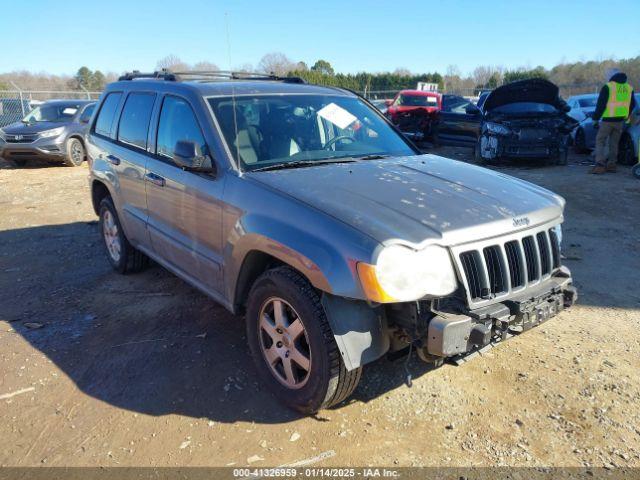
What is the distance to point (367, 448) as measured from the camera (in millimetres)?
2742

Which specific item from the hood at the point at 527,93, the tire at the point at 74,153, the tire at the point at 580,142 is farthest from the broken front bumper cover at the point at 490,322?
the tire at the point at 74,153

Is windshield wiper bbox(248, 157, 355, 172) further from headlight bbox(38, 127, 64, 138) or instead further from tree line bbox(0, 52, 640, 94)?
tree line bbox(0, 52, 640, 94)

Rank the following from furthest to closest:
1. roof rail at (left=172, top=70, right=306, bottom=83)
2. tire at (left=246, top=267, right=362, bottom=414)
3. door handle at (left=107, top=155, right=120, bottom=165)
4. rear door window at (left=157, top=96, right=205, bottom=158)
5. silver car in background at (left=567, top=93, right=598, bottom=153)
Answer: silver car in background at (left=567, top=93, right=598, bottom=153)
door handle at (left=107, top=155, right=120, bottom=165)
roof rail at (left=172, top=70, right=306, bottom=83)
rear door window at (left=157, top=96, right=205, bottom=158)
tire at (left=246, top=267, right=362, bottom=414)

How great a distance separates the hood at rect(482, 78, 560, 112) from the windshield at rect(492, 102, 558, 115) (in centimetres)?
7

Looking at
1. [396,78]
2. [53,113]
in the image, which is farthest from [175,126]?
[396,78]

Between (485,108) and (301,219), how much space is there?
10.1 m

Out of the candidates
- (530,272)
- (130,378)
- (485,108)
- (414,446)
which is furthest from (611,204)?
(130,378)

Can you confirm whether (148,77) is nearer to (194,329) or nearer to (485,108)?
(194,329)

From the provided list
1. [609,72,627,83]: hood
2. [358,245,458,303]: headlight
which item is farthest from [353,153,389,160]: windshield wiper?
[609,72,627,83]: hood

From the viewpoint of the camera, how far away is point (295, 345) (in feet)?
9.57

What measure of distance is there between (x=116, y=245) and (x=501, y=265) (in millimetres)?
4094

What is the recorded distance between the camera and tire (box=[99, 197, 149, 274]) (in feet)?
17.0

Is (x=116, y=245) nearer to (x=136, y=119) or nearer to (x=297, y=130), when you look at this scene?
(x=136, y=119)

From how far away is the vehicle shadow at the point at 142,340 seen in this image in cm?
321
